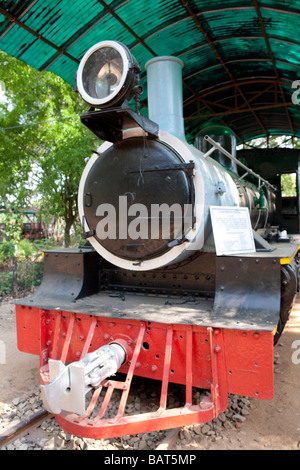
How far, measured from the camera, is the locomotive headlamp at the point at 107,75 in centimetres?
245

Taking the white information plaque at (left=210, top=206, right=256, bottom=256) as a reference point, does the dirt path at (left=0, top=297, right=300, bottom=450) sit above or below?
below

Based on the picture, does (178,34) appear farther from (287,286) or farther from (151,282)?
(287,286)

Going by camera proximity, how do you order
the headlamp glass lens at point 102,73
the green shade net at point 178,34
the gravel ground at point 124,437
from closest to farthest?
the gravel ground at point 124,437 → the headlamp glass lens at point 102,73 → the green shade net at point 178,34

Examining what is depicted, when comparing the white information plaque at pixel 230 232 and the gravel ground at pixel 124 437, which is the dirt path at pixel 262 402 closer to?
the gravel ground at pixel 124 437

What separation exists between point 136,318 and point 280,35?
507 centimetres

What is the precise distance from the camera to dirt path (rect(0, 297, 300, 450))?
2.44 m

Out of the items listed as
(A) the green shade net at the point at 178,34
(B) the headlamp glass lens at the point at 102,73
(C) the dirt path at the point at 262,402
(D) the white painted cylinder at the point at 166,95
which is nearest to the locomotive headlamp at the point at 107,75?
(B) the headlamp glass lens at the point at 102,73

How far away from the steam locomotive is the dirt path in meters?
0.40

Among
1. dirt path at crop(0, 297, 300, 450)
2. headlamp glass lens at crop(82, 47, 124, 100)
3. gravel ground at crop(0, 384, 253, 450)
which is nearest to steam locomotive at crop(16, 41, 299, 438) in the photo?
headlamp glass lens at crop(82, 47, 124, 100)

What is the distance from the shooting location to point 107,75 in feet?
8.54

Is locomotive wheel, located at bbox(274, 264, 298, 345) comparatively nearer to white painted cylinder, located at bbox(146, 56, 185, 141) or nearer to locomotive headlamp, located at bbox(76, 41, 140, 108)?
white painted cylinder, located at bbox(146, 56, 185, 141)

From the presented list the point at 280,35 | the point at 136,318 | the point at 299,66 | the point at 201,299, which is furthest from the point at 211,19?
the point at 136,318

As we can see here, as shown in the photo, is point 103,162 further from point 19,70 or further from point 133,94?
point 19,70
